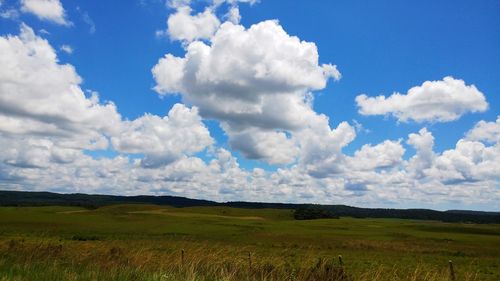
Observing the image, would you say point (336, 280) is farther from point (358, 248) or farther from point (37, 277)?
point (358, 248)

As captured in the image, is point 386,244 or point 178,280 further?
point 386,244

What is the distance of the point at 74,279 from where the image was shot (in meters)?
8.73

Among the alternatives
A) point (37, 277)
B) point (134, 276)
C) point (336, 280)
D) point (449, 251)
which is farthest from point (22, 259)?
point (449, 251)

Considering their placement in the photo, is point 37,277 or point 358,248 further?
point 358,248

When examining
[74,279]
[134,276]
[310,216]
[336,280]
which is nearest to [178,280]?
[134,276]

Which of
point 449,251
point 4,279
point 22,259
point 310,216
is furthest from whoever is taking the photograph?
point 310,216

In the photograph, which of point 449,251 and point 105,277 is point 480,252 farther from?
point 105,277

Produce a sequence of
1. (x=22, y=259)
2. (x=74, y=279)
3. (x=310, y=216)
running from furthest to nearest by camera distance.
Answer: (x=310, y=216)
(x=22, y=259)
(x=74, y=279)

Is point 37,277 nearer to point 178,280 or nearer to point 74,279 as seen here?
point 74,279

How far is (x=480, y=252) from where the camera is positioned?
6044 cm

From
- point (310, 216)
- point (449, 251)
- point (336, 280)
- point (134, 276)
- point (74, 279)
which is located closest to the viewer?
point (74, 279)

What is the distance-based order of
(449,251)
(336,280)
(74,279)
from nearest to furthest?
(74,279)
(336,280)
(449,251)

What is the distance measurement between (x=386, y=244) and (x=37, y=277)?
63.9m

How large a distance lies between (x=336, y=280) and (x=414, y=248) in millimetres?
55893
